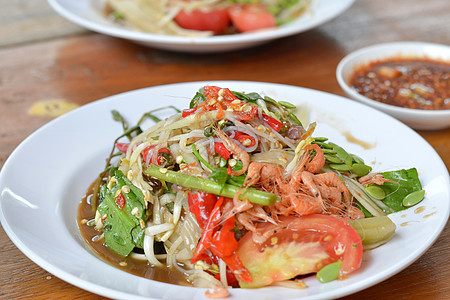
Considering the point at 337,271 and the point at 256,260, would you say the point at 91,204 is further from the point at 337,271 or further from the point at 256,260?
the point at 337,271

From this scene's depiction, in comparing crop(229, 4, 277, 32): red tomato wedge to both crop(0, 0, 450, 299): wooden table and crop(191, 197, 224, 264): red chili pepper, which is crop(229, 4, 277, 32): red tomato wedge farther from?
crop(191, 197, 224, 264): red chili pepper

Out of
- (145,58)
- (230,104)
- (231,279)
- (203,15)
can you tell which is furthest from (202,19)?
(231,279)

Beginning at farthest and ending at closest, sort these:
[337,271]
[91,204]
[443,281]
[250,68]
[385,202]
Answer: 1. [250,68]
2. [91,204]
3. [385,202]
4. [443,281]
5. [337,271]

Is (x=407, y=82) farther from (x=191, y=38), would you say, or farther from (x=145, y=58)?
(x=145, y=58)

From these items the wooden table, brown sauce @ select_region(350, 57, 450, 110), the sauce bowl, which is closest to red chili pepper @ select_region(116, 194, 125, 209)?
the wooden table

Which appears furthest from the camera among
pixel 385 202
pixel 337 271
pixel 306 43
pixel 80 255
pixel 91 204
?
pixel 306 43

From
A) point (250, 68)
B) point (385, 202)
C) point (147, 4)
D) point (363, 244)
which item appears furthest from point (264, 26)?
point (363, 244)

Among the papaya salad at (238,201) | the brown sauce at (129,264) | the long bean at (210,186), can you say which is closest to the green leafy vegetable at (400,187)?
the papaya salad at (238,201)
